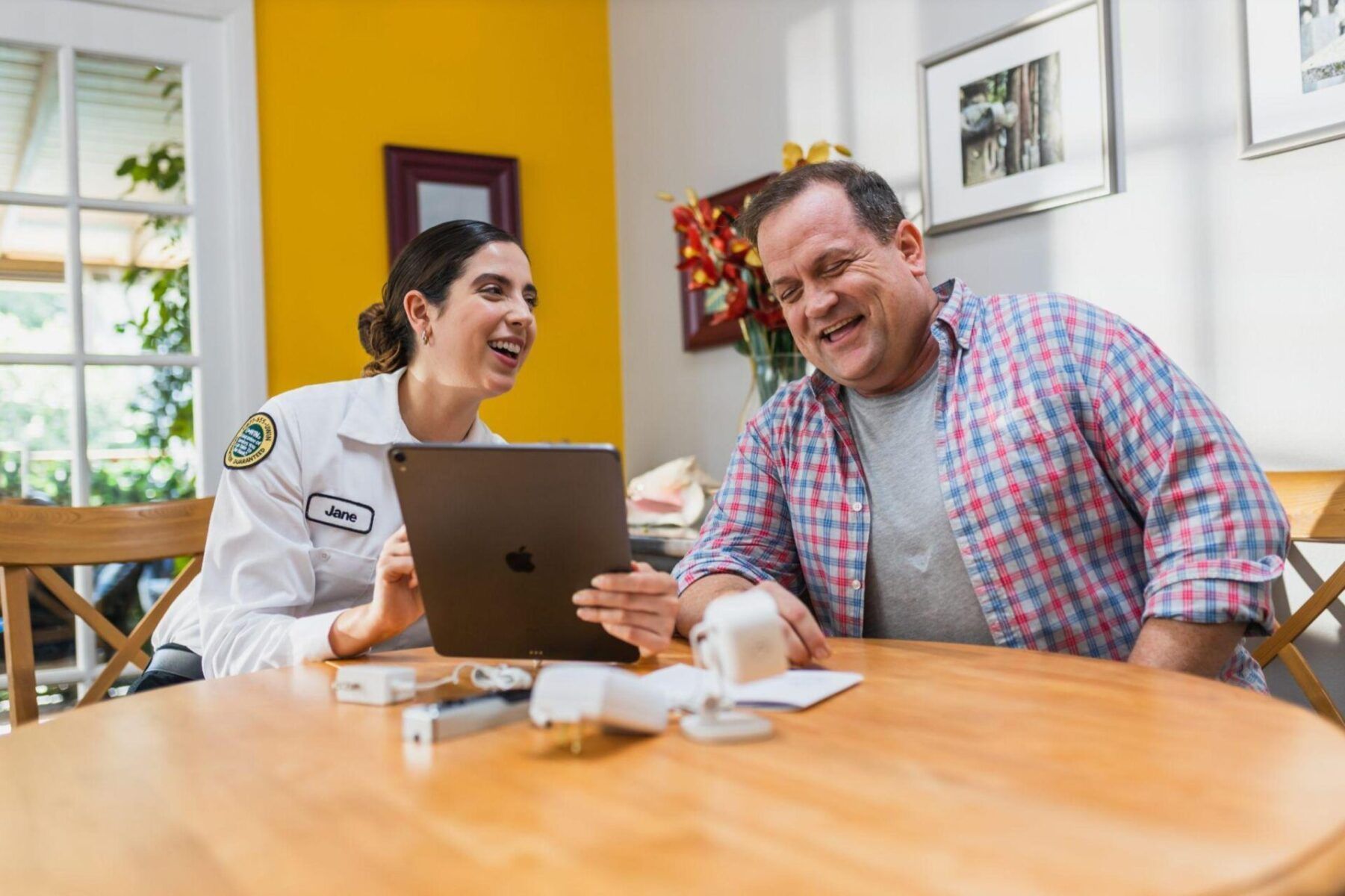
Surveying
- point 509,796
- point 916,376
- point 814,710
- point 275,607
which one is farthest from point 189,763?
point 916,376

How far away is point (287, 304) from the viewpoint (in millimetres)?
3035

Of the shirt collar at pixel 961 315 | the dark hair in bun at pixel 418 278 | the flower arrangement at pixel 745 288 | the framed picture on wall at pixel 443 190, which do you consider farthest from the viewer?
the framed picture on wall at pixel 443 190

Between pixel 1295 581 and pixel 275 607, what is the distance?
156cm

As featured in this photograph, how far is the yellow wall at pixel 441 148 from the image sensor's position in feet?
10.0

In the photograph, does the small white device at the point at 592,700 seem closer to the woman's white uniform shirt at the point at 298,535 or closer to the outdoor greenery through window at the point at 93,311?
the woman's white uniform shirt at the point at 298,535

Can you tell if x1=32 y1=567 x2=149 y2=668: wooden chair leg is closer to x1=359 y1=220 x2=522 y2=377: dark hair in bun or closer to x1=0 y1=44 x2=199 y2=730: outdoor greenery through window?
x1=359 y1=220 x2=522 y2=377: dark hair in bun

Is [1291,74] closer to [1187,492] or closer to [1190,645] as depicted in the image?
[1187,492]

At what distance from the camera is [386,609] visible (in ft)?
4.18

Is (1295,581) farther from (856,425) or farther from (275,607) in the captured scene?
(275,607)

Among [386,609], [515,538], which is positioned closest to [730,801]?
[515,538]

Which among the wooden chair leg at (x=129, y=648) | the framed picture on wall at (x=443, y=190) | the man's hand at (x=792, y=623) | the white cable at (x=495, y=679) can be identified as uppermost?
the framed picture on wall at (x=443, y=190)

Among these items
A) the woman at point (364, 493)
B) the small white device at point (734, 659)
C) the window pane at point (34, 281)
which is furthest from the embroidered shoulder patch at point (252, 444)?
the window pane at point (34, 281)

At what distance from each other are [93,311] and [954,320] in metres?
2.29

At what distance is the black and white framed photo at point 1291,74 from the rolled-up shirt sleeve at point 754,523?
956mm
